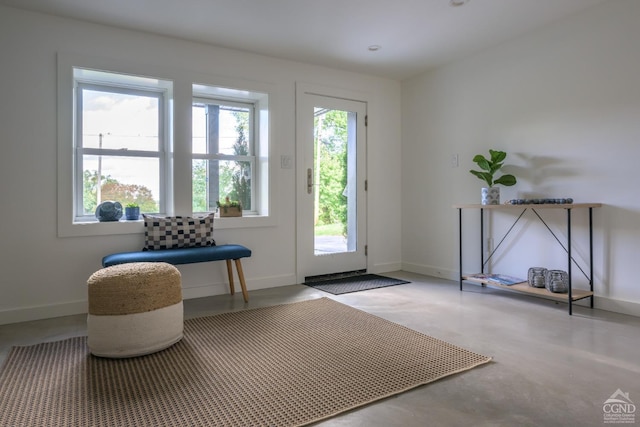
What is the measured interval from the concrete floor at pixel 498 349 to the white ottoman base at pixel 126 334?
0.60m

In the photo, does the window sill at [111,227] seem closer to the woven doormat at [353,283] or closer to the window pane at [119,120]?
the window pane at [119,120]

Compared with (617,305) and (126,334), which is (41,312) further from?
(617,305)

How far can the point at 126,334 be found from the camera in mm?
2117

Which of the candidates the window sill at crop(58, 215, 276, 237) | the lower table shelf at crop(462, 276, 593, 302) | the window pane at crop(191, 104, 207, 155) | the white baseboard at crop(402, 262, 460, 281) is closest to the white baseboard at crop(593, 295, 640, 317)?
the lower table shelf at crop(462, 276, 593, 302)

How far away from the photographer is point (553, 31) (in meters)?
3.28

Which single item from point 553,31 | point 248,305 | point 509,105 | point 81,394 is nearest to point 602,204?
point 509,105

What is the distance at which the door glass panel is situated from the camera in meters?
4.34

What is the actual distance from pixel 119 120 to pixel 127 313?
2.08 meters

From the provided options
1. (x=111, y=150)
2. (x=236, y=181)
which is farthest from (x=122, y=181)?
(x=236, y=181)

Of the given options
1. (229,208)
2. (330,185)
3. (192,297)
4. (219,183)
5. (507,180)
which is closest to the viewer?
(507,180)

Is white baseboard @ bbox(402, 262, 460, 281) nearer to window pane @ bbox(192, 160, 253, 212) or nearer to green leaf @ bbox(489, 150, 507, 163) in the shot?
green leaf @ bbox(489, 150, 507, 163)

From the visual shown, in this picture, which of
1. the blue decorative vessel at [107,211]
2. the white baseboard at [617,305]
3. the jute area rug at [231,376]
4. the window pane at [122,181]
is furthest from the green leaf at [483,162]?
the blue decorative vessel at [107,211]

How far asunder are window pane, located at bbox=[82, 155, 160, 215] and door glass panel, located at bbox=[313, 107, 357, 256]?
1.64 metres

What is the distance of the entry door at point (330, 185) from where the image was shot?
418cm
